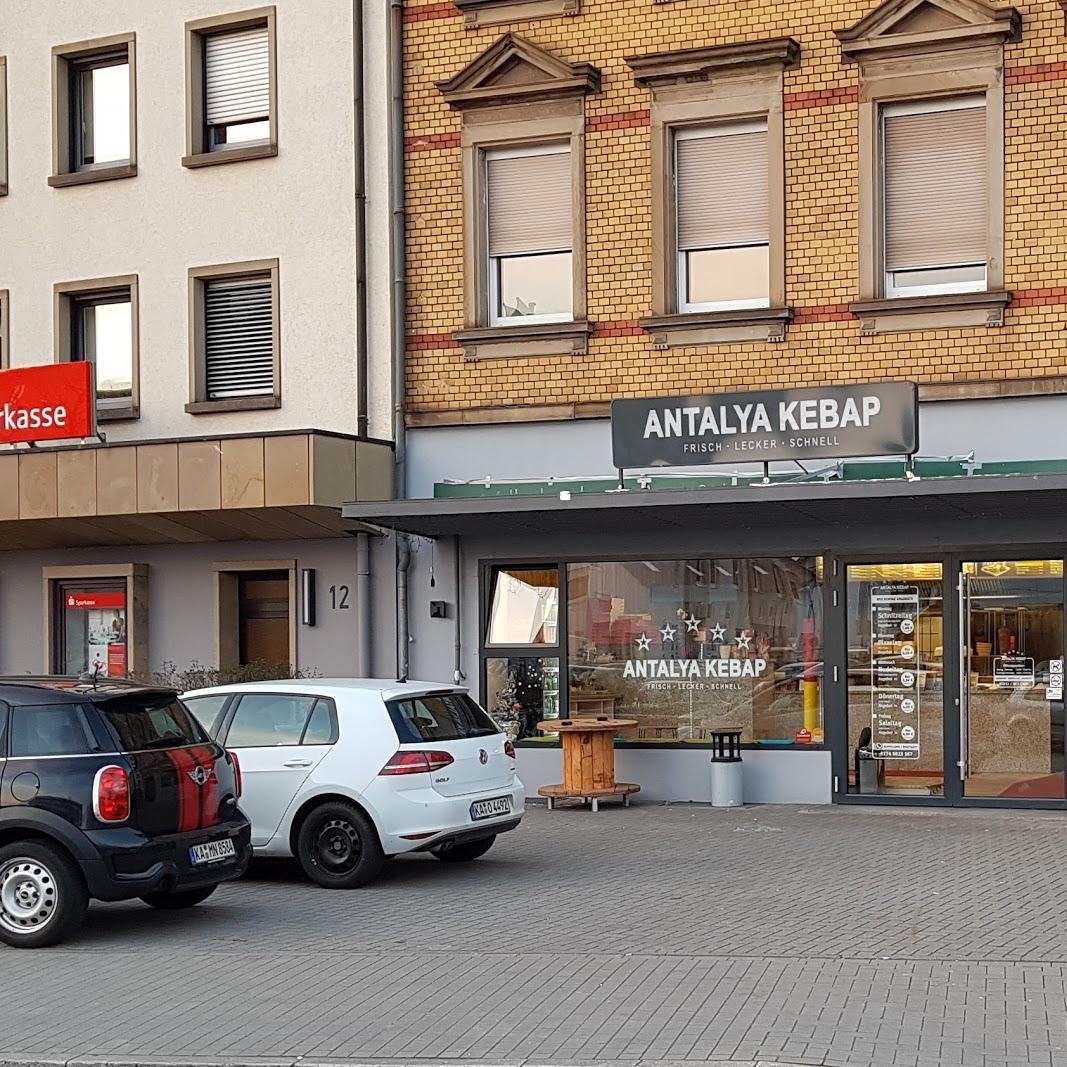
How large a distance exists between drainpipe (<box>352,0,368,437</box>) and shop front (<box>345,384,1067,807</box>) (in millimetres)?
1770

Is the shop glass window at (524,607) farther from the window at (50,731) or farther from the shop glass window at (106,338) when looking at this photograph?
the window at (50,731)

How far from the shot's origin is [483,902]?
12.2 metres

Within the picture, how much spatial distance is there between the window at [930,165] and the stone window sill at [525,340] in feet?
9.42

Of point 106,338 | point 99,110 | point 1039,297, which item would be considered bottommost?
point 1039,297

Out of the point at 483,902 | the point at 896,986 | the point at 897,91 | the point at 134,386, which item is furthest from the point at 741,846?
the point at 134,386

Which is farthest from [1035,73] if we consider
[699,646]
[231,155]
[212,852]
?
[212,852]

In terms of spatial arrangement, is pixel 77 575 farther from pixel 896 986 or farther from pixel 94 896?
pixel 896 986

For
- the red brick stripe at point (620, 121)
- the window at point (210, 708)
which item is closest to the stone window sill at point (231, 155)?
the red brick stripe at point (620, 121)

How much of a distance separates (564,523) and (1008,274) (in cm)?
487

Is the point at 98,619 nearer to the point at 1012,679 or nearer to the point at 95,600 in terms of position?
the point at 95,600

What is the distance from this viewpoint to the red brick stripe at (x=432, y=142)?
19.0 metres

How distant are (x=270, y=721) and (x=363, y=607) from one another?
5670mm

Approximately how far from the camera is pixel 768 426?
16375 mm

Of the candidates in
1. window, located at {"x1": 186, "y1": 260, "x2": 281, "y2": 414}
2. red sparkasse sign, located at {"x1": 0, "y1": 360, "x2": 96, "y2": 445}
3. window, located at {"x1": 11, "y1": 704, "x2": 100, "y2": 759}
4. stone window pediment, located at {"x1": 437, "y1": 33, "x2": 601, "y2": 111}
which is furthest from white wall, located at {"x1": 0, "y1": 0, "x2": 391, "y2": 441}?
window, located at {"x1": 11, "y1": 704, "x2": 100, "y2": 759}
